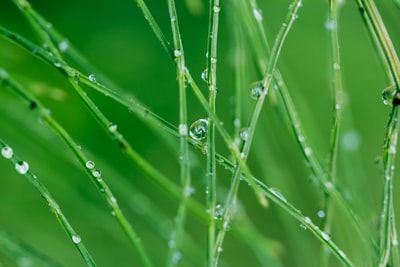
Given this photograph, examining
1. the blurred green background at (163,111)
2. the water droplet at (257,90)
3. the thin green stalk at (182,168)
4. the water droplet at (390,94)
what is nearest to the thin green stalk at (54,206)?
the thin green stalk at (182,168)

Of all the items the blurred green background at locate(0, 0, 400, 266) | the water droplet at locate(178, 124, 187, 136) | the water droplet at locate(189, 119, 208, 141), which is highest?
the blurred green background at locate(0, 0, 400, 266)

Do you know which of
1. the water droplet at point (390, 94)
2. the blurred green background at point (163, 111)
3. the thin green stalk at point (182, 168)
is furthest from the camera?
the blurred green background at point (163, 111)

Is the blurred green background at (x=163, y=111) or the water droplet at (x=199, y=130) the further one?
the blurred green background at (x=163, y=111)

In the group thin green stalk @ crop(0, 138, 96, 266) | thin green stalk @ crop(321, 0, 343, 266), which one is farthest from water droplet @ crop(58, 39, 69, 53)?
thin green stalk @ crop(321, 0, 343, 266)

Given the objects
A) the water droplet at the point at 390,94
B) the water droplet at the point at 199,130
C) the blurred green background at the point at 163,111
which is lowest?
the water droplet at the point at 199,130

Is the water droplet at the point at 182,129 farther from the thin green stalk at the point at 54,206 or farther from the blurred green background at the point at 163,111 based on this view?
the blurred green background at the point at 163,111

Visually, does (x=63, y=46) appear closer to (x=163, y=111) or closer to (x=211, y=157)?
(x=211, y=157)

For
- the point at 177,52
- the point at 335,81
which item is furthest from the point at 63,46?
the point at 335,81

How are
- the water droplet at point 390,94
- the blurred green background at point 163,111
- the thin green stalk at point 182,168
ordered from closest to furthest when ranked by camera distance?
the thin green stalk at point 182,168
the water droplet at point 390,94
the blurred green background at point 163,111

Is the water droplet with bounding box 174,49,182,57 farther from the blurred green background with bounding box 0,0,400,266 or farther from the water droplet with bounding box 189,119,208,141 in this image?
the blurred green background with bounding box 0,0,400,266

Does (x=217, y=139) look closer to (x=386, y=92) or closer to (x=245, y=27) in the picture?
(x=245, y=27)

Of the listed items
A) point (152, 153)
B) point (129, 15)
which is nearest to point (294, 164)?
point (152, 153)
